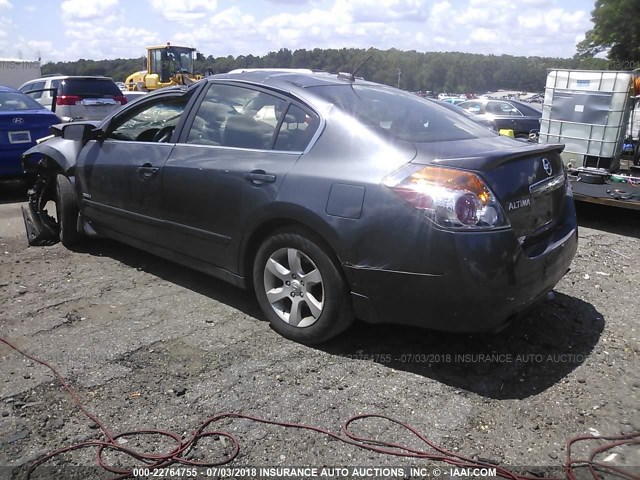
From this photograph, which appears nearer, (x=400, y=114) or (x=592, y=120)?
(x=400, y=114)

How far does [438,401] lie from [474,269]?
28.5 inches

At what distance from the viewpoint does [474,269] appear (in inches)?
108

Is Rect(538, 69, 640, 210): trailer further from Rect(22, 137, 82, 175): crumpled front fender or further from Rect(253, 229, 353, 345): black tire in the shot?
Rect(22, 137, 82, 175): crumpled front fender

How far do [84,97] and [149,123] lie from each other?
9.85m

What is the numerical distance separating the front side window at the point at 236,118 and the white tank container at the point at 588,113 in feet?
17.5

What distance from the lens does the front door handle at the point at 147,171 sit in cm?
412

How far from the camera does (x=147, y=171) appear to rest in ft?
13.7

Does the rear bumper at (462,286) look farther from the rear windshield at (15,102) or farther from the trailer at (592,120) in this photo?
the rear windshield at (15,102)

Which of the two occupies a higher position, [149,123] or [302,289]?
[149,123]

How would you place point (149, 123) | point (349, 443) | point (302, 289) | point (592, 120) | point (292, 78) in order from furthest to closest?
point (592, 120)
point (149, 123)
point (292, 78)
point (302, 289)
point (349, 443)

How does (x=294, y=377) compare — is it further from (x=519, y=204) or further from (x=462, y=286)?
(x=519, y=204)

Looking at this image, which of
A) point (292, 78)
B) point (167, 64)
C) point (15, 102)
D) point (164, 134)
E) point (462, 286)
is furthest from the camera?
point (167, 64)

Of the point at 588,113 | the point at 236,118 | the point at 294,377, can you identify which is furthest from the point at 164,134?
the point at 588,113

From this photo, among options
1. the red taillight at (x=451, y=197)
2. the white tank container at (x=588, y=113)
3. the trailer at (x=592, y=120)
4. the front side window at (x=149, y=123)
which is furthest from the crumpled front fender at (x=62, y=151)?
the white tank container at (x=588, y=113)
